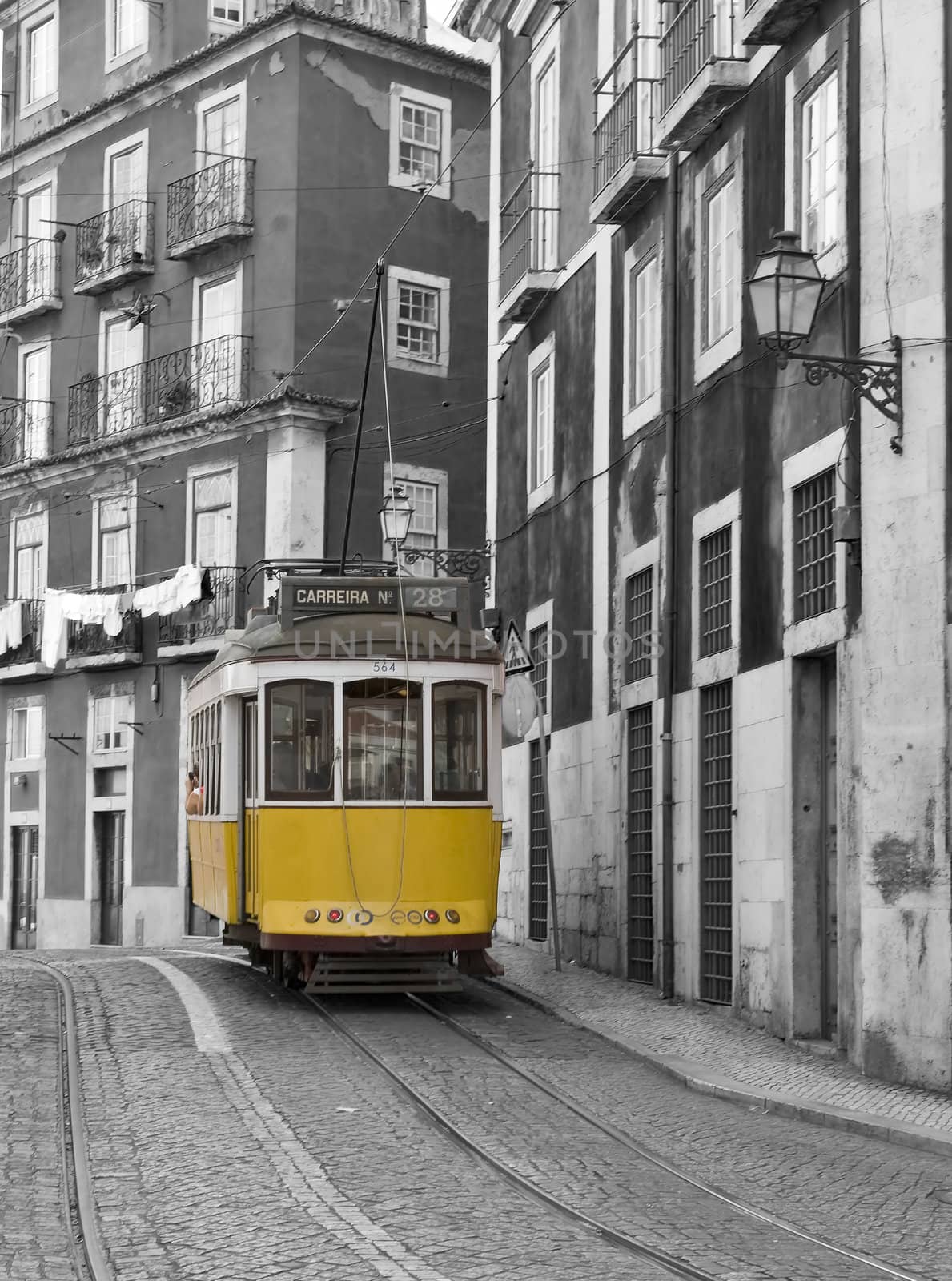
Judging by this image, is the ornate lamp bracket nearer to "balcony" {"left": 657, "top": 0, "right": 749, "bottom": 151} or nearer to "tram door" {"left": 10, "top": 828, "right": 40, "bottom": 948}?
"balcony" {"left": 657, "top": 0, "right": 749, "bottom": 151}

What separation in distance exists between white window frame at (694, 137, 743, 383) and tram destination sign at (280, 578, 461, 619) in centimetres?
300

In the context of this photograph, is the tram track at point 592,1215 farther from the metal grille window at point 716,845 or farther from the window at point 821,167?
the window at point 821,167

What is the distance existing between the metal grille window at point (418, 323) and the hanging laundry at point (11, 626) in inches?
331

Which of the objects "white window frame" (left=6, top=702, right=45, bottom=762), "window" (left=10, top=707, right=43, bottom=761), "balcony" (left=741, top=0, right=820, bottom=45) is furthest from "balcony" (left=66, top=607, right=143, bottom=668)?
"balcony" (left=741, top=0, right=820, bottom=45)

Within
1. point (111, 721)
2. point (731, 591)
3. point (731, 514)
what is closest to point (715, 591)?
point (731, 591)

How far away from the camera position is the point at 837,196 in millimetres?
14211

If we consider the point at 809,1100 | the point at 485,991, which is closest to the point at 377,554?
the point at 485,991

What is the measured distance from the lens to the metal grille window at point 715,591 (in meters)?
16.5

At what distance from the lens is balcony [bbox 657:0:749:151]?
52.7 feet

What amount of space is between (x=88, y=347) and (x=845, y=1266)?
101 feet

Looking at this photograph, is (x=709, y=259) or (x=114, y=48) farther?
(x=114, y=48)

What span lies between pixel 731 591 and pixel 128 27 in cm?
2444

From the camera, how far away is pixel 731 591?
16.3 m

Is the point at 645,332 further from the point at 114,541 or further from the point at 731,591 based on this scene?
the point at 114,541
